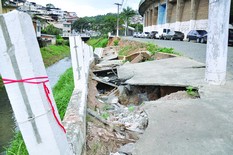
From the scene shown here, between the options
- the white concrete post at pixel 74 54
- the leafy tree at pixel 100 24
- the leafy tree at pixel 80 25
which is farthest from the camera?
the leafy tree at pixel 80 25

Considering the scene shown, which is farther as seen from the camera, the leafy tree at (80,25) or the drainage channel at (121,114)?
the leafy tree at (80,25)

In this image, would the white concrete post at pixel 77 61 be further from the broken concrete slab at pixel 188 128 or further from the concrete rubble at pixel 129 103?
the broken concrete slab at pixel 188 128

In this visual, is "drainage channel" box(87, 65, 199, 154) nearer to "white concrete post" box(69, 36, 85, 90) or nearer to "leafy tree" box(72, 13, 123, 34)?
"white concrete post" box(69, 36, 85, 90)

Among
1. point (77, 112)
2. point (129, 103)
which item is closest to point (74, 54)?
point (77, 112)

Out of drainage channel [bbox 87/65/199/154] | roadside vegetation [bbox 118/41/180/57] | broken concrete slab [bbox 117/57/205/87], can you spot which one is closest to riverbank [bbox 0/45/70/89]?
roadside vegetation [bbox 118/41/180/57]

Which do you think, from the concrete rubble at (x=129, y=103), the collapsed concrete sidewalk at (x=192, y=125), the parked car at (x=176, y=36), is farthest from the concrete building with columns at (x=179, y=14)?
the collapsed concrete sidewalk at (x=192, y=125)

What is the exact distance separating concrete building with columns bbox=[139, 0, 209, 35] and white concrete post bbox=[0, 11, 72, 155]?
30298mm

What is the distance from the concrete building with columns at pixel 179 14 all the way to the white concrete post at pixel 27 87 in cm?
3030

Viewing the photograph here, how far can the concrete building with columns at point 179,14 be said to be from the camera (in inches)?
1204

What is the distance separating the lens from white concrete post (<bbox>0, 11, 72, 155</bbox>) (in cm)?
142

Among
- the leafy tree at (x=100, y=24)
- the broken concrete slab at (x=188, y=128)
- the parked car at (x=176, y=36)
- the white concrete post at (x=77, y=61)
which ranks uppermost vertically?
the leafy tree at (x=100, y=24)

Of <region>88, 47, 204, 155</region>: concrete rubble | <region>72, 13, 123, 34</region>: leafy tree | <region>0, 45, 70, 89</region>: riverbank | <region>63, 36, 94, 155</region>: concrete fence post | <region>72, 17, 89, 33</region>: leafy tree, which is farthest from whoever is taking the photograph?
<region>72, 17, 89, 33</region>: leafy tree

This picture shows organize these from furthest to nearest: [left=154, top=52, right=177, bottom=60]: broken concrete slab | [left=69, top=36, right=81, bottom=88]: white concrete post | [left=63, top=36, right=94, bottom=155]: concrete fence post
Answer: [left=154, top=52, right=177, bottom=60]: broken concrete slab
[left=69, top=36, right=81, bottom=88]: white concrete post
[left=63, top=36, right=94, bottom=155]: concrete fence post

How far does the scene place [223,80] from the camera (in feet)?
18.2
